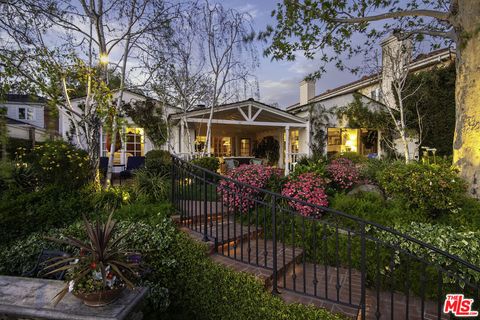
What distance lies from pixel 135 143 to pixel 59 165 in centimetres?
622

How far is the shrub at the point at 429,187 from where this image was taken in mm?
4082

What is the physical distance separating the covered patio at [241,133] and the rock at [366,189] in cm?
499

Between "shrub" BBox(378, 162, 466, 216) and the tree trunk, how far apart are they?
60 cm

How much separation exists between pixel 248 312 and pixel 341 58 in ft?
25.5

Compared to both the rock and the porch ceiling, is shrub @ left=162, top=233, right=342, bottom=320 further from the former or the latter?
the porch ceiling

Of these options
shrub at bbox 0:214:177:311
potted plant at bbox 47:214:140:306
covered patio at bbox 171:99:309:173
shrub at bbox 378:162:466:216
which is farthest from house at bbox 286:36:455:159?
potted plant at bbox 47:214:140:306

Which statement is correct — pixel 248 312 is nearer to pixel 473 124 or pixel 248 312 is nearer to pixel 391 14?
pixel 473 124

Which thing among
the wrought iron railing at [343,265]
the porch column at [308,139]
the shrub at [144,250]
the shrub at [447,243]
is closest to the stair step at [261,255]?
the wrought iron railing at [343,265]

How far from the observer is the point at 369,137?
42.9 ft

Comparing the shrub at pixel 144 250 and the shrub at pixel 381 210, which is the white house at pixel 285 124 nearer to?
the shrub at pixel 144 250

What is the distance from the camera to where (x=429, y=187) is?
13.4 ft

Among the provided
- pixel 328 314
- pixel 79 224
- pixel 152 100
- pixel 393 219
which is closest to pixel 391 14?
pixel 393 219

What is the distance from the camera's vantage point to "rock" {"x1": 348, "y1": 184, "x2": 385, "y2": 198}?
5623 millimetres

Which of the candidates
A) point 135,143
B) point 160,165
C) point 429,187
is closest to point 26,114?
point 135,143
